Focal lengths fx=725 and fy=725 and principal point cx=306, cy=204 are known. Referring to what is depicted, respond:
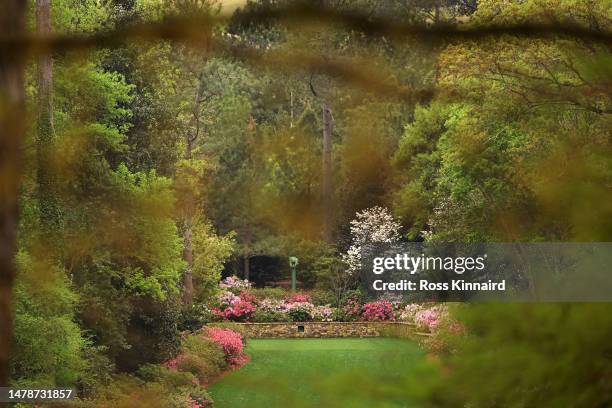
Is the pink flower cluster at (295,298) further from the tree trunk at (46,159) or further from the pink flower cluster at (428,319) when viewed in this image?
the tree trunk at (46,159)

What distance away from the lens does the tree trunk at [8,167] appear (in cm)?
58

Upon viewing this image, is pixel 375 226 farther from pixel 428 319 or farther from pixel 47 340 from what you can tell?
Answer: pixel 47 340

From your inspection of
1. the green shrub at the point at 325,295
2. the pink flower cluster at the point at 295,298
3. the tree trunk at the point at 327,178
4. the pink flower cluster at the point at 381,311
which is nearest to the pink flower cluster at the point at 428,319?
the pink flower cluster at the point at 381,311

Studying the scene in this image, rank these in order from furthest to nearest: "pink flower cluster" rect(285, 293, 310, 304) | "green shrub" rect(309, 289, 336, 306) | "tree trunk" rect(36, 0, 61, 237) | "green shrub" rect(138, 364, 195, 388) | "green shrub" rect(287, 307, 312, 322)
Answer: "green shrub" rect(287, 307, 312, 322) → "pink flower cluster" rect(285, 293, 310, 304) → "green shrub" rect(309, 289, 336, 306) → "green shrub" rect(138, 364, 195, 388) → "tree trunk" rect(36, 0, 61, 237)

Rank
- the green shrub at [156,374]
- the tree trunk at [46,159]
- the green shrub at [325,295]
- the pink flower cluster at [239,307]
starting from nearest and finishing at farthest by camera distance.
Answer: the tree trunk at [46,159], the green shrub at [156,374], the green shrub at [325,295], the pink flower cluster at [239,307]

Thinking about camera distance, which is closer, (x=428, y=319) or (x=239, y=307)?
(x=428, y=319)

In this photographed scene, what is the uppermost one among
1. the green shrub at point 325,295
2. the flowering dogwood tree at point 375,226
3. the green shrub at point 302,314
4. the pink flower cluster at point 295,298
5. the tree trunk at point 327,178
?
the tree trunk at point 327,178

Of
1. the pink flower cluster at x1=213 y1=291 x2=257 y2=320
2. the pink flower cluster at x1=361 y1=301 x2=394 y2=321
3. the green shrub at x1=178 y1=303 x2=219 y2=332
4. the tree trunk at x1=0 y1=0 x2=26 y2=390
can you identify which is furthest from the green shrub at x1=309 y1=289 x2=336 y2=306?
the pink flower cluster at x1=213 y1=291 x2=257 y2=320

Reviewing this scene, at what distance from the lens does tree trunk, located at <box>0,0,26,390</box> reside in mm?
583

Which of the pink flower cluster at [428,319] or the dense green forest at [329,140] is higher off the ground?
the dense green forest at [329,140]

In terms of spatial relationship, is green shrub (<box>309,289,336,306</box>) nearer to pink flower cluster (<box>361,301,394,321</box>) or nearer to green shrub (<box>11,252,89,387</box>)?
pink flower cluster (<box>361,301,394,321</box>)

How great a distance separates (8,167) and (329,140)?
0.91ft

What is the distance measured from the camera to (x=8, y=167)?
1.93ft

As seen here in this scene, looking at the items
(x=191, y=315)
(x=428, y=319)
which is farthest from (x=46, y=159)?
(x=191, y=315)
